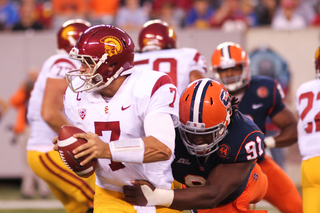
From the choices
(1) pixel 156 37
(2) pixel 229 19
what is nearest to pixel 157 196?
(1) pixel 156 37

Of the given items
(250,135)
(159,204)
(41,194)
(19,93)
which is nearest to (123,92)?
(159,204)

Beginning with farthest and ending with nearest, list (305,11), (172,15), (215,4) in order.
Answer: (215,4)
(172,15)
(305,11)

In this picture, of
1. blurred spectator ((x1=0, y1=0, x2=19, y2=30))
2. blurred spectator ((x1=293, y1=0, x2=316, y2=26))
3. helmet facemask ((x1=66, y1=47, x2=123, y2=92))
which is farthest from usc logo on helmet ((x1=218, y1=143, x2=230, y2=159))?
blurred spectator ((x1=0, y1=0, x2=19, y2=30))

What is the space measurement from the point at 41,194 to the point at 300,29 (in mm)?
4613

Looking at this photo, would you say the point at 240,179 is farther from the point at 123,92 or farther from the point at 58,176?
the point at 58,176

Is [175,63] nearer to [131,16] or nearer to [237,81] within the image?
[237,81]

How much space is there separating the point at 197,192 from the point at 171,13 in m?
5.70

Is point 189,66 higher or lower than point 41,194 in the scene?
higher

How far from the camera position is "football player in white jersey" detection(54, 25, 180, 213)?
2.29 metres

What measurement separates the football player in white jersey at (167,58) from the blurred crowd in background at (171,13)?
11.1 ft

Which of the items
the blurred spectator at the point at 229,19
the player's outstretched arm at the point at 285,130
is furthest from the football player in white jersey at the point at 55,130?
the blurred spectator at the point at 229,19

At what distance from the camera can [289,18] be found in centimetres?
734

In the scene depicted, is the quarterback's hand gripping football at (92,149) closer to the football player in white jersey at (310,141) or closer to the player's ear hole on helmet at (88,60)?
the player's ear hole on helmet at (88,60)

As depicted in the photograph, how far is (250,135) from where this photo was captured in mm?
2666
